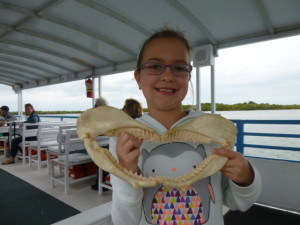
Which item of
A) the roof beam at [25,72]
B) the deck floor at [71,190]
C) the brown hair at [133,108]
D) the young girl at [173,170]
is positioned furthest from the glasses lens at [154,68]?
the roof beam at [25,72]

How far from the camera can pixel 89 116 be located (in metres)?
0.76

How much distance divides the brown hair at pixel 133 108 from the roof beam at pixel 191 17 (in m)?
1.56

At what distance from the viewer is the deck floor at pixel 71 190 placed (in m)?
3.14

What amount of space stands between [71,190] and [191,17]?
3.57 m

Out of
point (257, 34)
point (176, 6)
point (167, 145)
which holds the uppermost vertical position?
point (176, 6)

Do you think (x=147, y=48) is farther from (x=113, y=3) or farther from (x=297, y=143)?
(x=297, y=143)

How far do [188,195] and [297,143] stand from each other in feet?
9.98

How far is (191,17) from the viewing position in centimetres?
336

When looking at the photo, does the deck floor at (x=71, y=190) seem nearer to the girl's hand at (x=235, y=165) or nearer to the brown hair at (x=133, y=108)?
the brown hair at (x=133, y=108)

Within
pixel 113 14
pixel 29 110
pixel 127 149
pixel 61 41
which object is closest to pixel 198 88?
pixel 113 14

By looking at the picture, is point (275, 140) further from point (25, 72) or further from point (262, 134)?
point (25, 72)

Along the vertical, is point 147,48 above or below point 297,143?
above

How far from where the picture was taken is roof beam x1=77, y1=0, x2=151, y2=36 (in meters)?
3.33

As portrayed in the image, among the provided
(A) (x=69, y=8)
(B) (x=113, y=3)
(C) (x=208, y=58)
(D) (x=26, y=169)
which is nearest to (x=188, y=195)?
(B) (x=113, y=3)
